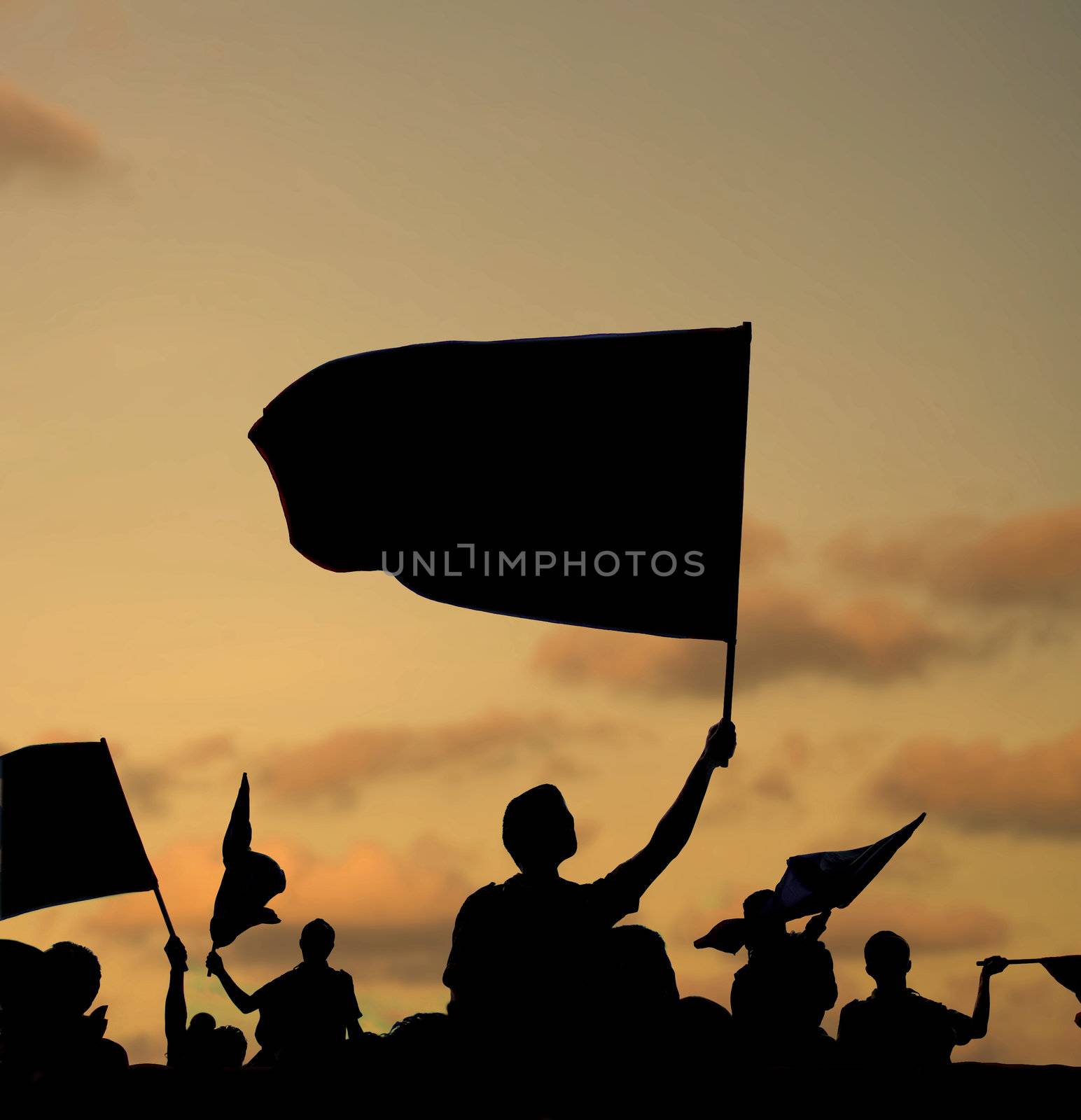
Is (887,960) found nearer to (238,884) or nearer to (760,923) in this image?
(760,923)

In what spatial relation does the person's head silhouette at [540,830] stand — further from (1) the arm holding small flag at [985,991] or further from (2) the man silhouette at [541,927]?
(1) the arm holding small flag at [985,991]

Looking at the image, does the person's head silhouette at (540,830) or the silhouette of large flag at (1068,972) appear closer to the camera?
the person's head silhouette at (540,830)

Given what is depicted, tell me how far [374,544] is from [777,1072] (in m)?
4.02

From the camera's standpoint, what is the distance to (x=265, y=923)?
1172 cm

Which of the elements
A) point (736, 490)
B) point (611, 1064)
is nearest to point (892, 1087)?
point (611, 1064)

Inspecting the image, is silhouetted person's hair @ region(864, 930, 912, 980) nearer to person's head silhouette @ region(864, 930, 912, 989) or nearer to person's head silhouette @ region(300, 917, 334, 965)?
person's head silhouette @ region(864, 930, 912, 989)

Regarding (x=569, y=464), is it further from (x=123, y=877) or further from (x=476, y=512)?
(x=123, y=877)

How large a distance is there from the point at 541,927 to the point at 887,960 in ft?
14.5

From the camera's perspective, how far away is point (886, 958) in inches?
389

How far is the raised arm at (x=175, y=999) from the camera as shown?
1104 centimetres

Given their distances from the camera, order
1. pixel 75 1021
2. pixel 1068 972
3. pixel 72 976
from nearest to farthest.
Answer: pixel 75 1021 → pixel 72 976 → pixel 1068 972

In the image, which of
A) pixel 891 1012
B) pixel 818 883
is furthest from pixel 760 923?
pixel 891 1012

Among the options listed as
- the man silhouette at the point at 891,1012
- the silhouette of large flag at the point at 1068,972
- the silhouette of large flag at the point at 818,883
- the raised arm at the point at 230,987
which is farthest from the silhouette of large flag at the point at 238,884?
the silhouette of large flag at the point at 1068,972

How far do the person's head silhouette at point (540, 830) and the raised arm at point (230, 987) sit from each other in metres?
5.38
